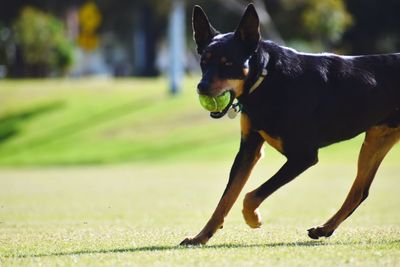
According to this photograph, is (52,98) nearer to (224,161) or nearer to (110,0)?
(224,161)

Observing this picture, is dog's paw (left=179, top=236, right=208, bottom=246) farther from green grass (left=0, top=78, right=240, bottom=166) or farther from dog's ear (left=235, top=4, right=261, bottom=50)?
green grass (left=0, top=78, right=240, bottom=166)

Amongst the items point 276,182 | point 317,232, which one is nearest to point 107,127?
point 317,232

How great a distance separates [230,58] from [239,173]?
4.13ft

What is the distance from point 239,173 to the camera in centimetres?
968

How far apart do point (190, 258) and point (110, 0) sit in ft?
221

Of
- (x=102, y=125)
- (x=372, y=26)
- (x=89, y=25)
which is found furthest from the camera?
(x=89, y=25)

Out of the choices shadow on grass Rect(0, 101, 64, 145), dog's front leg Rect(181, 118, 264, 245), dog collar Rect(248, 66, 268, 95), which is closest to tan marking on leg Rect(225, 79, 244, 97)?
dog collar Rect(248, 66, 268, 95)

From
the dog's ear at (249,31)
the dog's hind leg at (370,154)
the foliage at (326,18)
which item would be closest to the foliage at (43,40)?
the foliage at (326,18)

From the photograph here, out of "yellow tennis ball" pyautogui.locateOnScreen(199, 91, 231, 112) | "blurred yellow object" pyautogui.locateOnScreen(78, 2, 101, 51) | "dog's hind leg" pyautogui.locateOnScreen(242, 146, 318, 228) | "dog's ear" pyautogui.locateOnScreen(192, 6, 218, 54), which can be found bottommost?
"blurred yellow object" pyautogui.locateOnScreen(78, 2, 101, 51)

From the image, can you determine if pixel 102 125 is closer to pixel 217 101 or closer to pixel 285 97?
pixel 285 97

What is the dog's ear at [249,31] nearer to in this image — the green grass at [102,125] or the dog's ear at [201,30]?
the dog's ear at [201,30]

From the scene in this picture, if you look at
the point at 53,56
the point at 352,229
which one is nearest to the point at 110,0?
the point at 53,56

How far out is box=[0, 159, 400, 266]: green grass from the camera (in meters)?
8.22

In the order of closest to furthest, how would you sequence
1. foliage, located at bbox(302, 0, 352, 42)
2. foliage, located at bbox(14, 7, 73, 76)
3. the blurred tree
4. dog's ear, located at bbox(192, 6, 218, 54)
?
dog's ear, located at bbox(192, 6, 218, 54), foliage, located at bbox(302, 0, 352, 42), foliage, located at bbox(14, 7, 73, 76), the blurred tree
